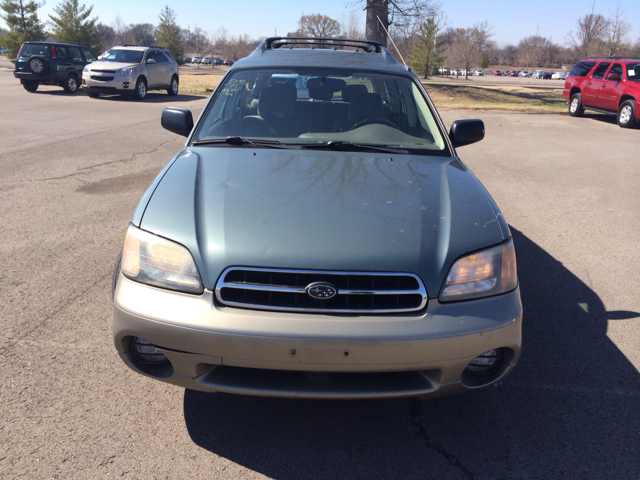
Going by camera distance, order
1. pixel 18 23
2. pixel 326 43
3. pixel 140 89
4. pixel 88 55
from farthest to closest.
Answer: pixel 18 23 < pixel 88 55 < pixel 140 89 < pixel 326 43

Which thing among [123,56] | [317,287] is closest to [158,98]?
[123,56]

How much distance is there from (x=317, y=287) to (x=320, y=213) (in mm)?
447

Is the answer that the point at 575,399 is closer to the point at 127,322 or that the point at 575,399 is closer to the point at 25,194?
the point at 127,322

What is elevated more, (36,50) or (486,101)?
(36,50)

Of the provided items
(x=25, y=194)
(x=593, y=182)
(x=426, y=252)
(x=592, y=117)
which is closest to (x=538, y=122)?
(x=592, y=117)

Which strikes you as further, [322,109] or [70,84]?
[70,84]

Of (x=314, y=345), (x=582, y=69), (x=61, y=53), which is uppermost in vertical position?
(x=61, y=53)

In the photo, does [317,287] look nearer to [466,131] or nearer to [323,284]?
[323,284]

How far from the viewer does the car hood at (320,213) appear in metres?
2.22

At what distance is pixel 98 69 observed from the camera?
17.6m

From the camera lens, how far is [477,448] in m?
2.42

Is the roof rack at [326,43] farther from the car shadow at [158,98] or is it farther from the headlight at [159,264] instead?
the car shadow at [158,98]

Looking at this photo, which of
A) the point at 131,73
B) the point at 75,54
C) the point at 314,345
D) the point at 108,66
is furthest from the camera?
the point at 75,54

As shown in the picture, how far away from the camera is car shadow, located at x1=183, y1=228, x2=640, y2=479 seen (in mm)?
2291
